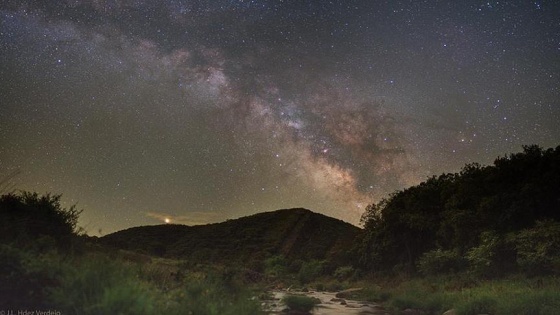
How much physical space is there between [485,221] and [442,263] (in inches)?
200

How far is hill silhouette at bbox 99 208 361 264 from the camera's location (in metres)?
94.8

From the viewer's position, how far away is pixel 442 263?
35062mm

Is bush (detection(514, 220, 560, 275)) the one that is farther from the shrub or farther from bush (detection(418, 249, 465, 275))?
bush (detection(418, 249, 465, 275))

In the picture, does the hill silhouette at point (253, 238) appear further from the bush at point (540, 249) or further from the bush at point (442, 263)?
the bush at point (540, 249)

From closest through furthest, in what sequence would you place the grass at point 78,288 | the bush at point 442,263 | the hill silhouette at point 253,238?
the grass at point 78,288 → the bush at point 442,263 → the hill silhouette at point 253,238

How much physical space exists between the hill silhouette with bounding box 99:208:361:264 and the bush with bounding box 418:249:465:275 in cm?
5154

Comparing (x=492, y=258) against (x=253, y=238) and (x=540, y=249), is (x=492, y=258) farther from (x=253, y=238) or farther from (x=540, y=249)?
(x=253, y=238)

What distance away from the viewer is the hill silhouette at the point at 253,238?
94.8 m

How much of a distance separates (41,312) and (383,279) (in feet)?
138

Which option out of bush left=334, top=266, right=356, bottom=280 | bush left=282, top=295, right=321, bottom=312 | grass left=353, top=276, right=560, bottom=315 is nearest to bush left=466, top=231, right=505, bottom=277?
grass left=353, top=276, right=560, bottom=315

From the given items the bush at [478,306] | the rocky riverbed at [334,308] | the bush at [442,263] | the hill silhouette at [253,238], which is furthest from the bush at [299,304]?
the hill silhouette at [253,238]

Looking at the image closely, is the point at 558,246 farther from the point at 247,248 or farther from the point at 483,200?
the point at 247,248

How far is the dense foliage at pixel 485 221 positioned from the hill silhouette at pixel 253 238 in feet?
137

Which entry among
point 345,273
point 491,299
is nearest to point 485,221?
point 491,299
